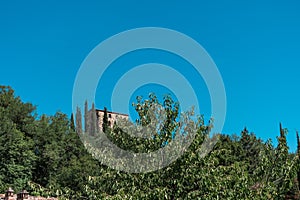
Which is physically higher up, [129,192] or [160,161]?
[160,161]

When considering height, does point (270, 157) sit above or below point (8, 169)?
below

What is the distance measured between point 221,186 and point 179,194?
2.91ft

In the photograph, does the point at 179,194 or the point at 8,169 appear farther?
the point at 8,169

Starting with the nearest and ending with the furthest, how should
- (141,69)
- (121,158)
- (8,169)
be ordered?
(121,158) → (141,69) → (8,169)

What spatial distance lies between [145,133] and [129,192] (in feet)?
4.54

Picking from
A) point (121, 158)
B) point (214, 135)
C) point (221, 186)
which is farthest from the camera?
point (214, 135)

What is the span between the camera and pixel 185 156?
8406 mm

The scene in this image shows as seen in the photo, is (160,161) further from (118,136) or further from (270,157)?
(270,157)

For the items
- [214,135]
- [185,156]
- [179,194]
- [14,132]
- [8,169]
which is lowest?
[179,194]

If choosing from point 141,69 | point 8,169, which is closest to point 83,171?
point 8,169

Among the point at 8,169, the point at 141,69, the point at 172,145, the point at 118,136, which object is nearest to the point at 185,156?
the point at 172,145

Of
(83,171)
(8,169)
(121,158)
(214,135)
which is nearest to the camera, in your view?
(121,158)

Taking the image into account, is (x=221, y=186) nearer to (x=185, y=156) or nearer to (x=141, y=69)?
(x=185, y=156)

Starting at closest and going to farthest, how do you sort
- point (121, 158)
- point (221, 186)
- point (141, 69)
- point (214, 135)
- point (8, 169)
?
point (221, 186), point (121, 158), point (214, 135), point (141, 69), point (8, 169)
